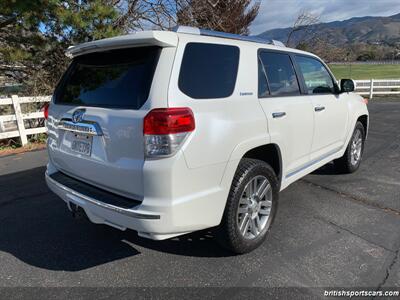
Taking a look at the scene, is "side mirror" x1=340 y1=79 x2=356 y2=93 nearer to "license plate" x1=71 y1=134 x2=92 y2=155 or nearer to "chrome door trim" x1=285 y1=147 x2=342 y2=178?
"chrome door trim" x1=285 y1=147 x2=342 y2=178

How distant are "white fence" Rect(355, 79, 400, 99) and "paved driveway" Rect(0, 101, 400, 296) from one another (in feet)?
60.2

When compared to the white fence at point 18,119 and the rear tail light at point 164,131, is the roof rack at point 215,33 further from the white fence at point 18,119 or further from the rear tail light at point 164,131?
the white fence at point 18,119

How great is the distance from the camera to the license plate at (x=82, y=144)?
116 inches

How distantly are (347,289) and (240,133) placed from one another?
1.49m

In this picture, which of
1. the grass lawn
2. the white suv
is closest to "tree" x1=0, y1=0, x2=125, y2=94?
the white suv

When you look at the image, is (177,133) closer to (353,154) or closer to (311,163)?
(311,163)

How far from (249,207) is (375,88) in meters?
21.6

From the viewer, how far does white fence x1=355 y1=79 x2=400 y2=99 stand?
21.3 meters

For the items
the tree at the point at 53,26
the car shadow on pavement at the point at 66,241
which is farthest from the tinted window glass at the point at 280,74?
the tree at the point at 53,26

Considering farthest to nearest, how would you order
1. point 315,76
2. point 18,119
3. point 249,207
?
point 18,119 < point 315,76 < point 249,207

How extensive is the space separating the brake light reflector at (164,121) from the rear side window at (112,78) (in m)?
0.17

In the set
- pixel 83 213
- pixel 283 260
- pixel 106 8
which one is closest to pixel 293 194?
pixel 283 260

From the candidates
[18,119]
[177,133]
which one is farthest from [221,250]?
[18,119]

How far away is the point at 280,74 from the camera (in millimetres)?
3809
